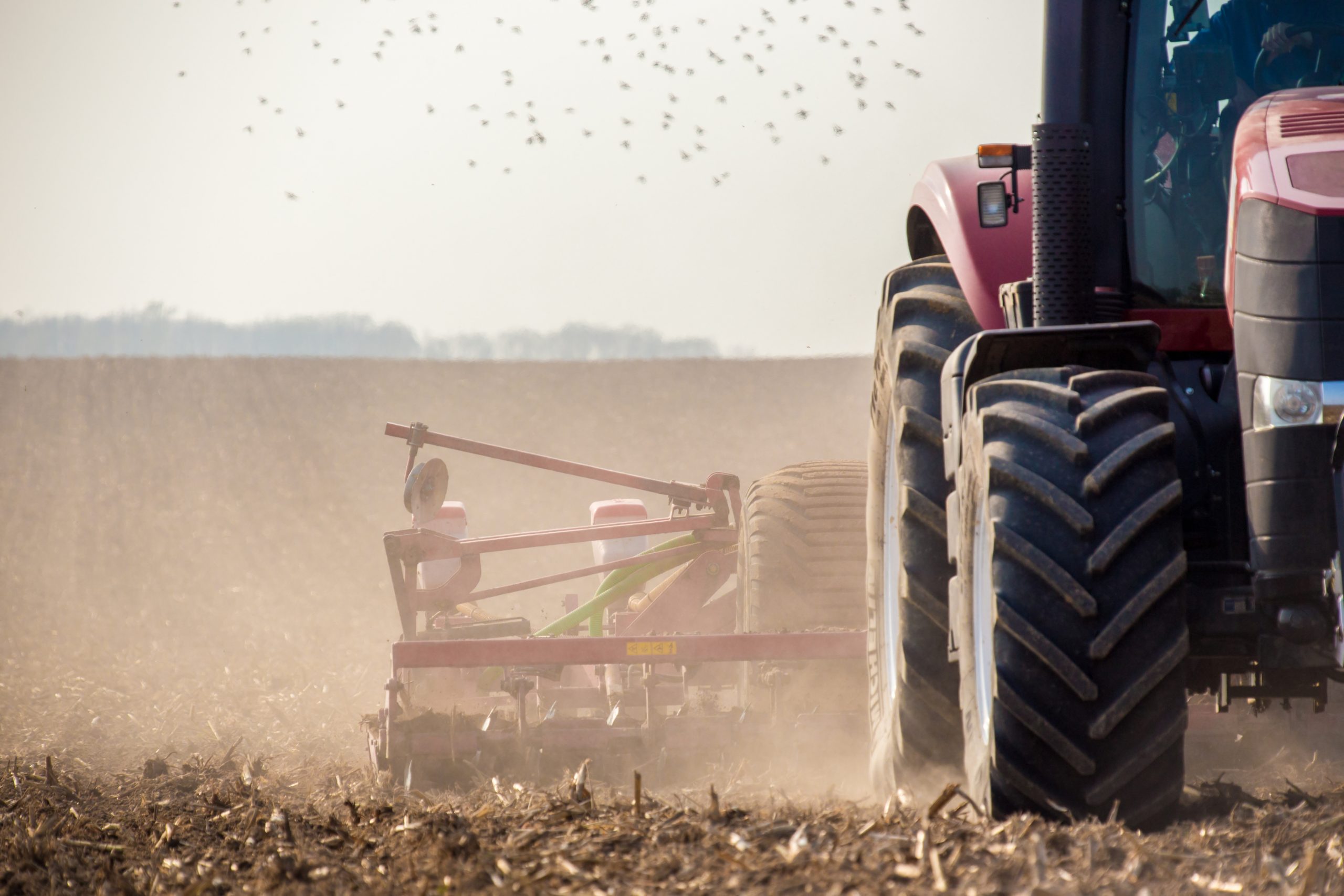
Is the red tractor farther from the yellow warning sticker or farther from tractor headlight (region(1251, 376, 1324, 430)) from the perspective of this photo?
the yellow warning sticker

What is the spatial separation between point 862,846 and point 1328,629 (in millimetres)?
1140

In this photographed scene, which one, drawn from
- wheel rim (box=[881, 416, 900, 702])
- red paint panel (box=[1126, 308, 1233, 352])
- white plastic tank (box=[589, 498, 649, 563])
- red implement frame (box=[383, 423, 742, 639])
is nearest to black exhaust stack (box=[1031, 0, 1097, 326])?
red paint panel (box=[1126, 308, 1233, 352])

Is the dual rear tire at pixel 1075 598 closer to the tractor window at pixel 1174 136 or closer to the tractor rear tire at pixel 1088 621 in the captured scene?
the tractor rear tire at pixel 1088 621

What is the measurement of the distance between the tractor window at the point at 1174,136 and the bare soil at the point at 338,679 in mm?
1416

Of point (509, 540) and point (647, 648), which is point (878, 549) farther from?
point (509, 540)

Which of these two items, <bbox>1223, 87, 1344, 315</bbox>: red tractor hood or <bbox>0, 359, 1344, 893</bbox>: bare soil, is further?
<bbox>1223, 87, 1344, 315</bbox>: red tractor hood

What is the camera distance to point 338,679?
11.3 meters

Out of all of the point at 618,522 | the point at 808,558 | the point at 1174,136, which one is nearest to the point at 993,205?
the point at 1174,136

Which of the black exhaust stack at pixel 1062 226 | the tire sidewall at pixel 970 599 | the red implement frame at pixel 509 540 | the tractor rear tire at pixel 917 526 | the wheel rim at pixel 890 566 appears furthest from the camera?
the red implement frame at pixel 509 540

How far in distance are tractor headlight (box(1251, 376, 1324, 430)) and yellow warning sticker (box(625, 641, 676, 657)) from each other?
3658mm

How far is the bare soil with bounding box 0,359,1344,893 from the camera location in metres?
2.65

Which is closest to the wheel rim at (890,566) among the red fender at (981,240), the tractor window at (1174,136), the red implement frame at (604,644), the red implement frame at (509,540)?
the red fender at (981,240)

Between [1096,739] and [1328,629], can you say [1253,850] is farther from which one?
[1328,629]

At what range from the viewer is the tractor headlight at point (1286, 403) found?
2.88 meters
